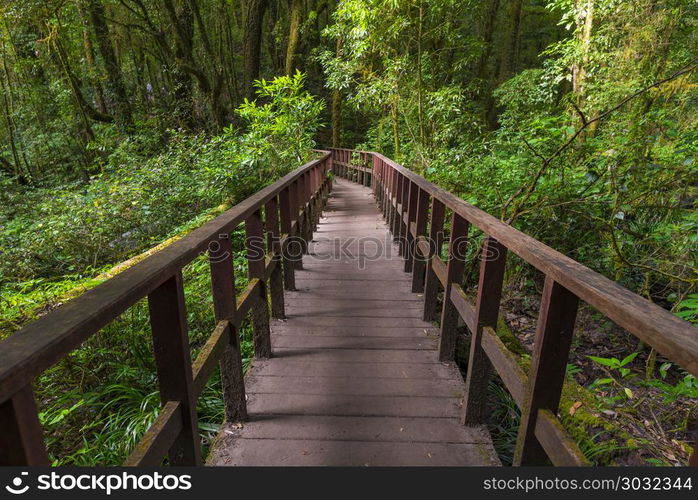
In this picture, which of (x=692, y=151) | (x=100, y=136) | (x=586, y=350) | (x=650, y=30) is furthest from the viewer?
(x=100, y=136)

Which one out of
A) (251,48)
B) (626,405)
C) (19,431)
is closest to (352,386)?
(626,405)

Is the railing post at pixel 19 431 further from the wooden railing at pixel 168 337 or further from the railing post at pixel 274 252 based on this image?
the railing post at pixel 274 252

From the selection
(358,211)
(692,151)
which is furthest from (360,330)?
(358,211)

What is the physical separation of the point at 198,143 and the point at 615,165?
368 inches

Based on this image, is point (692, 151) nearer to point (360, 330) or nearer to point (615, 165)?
point (615, 165)

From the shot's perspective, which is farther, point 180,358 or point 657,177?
point 657,177

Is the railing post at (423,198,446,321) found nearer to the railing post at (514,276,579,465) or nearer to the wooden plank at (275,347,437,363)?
the wooden plank at (275,347,437,363)

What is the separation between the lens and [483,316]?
2.24 metres

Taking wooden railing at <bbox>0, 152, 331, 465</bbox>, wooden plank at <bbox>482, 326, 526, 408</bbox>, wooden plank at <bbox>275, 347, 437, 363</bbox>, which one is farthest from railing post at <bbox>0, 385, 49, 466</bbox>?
wooden plank at <bbox>275, 347, 437, 363</bbox>

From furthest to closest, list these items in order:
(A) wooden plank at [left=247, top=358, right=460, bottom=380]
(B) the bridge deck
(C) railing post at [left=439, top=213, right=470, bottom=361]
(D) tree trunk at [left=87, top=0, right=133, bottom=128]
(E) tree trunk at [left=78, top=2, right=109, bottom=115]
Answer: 1. (E) tree trunk at [left=78, top=2, right=109, bottom=115]
2. (D) tree trunk at [left=87, top=0, right=133, bottom=128]
3. (A) wooden plank at [left=247, top=358, right=460, bottom=380]
4. (C) railing post at [left=439, top=213, right=470, bottom=361]
5. (B) the bridge deck

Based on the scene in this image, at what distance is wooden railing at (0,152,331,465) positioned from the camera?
830 mm

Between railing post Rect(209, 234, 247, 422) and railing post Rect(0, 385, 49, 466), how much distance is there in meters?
1.29

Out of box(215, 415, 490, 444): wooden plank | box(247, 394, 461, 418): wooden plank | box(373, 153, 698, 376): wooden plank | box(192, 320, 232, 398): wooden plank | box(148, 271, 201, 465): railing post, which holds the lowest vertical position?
box(247, 394, 461, 418): wooden plank

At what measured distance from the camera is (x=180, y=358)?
1.56 m
